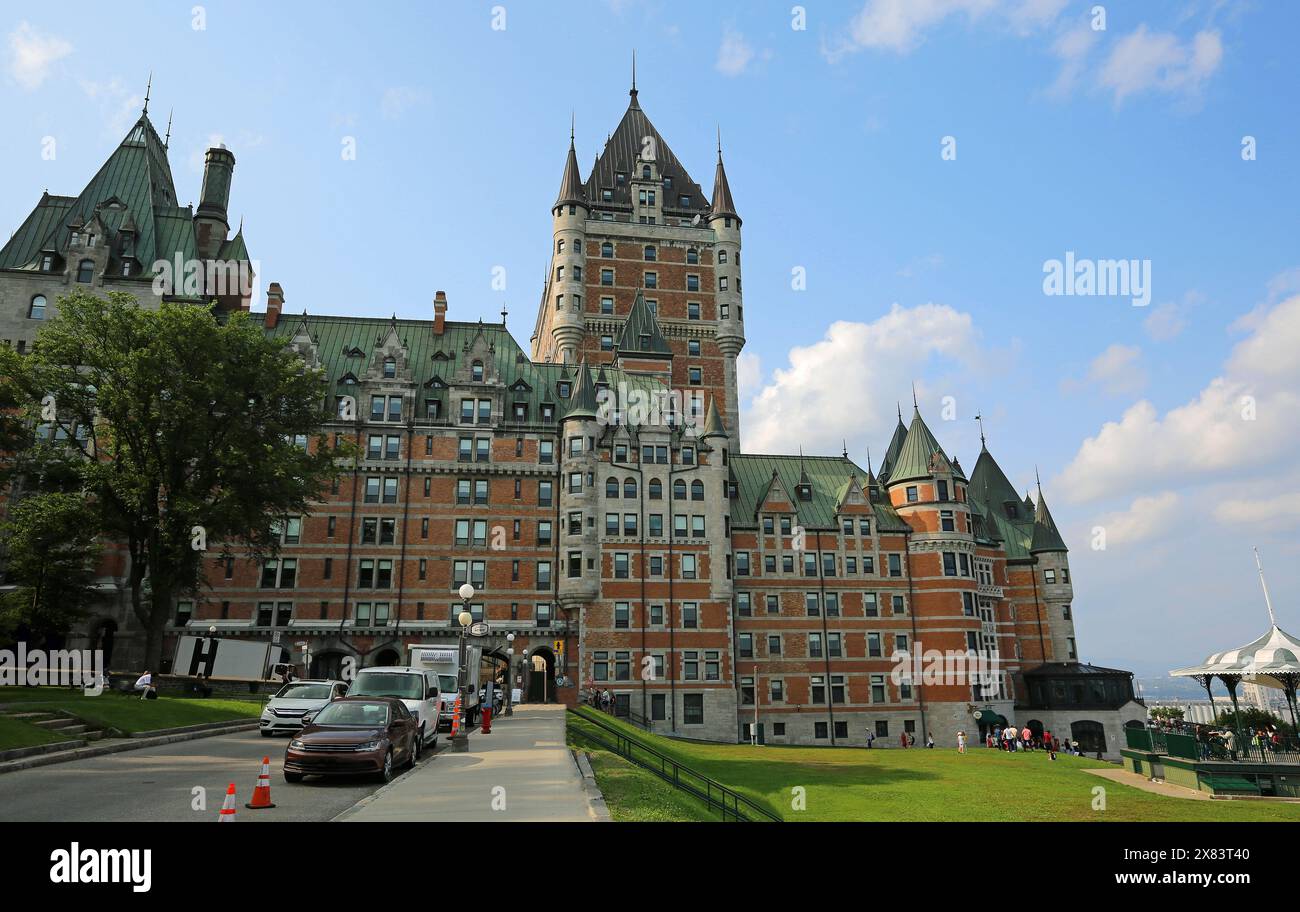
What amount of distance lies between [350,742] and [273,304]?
171 ft

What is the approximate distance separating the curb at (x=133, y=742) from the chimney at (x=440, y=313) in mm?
36624

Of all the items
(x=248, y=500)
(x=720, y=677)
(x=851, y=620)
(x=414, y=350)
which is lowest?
(x=720, y=677)

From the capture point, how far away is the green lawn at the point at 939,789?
2730 centimetres

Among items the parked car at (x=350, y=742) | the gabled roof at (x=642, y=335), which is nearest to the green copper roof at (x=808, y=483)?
the gabled roof at (x=642, y=335)

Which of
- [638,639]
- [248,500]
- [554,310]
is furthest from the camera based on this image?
[554,310]

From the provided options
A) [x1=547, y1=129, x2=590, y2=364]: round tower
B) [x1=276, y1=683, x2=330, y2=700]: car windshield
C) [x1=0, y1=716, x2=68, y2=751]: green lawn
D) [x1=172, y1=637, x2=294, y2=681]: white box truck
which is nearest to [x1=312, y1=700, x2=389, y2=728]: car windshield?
[x1=0, y1=716, x2=68, y2=751]: green lawn

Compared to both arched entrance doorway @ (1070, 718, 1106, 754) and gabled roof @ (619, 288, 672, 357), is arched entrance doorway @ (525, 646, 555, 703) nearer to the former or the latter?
gabled roof @ (619, 288, 672, 357)
